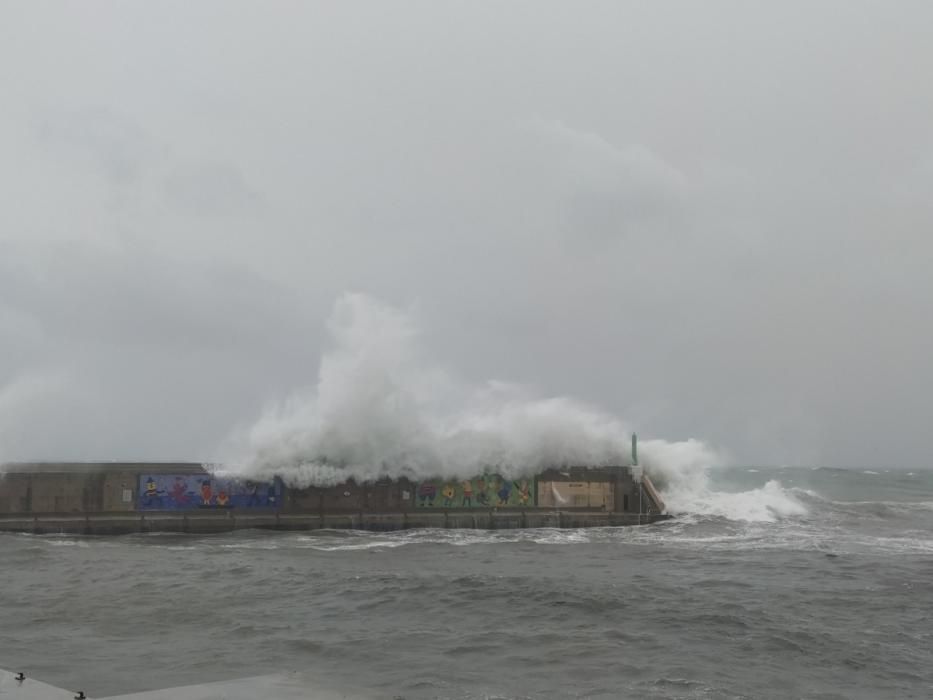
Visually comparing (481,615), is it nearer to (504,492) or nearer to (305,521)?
(305,521)

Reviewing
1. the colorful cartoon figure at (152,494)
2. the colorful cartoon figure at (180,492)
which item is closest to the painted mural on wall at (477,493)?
the colorful cartoon figure at (180,492)

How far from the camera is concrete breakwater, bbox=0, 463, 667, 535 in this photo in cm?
2688

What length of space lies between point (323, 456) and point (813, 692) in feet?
73.6

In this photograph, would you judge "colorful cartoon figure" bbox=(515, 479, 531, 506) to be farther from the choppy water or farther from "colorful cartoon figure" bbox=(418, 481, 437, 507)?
the choppy water

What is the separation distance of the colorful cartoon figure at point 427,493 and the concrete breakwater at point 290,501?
1.5 inches

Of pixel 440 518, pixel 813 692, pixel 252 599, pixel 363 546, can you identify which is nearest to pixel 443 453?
pixel 440 518

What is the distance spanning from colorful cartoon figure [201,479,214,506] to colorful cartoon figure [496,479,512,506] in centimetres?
1052

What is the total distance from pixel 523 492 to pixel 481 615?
16.9 m

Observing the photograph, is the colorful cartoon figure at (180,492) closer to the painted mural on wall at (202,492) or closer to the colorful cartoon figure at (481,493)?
the painted mural on wall at (202,492)

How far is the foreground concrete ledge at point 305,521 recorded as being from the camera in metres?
26.4

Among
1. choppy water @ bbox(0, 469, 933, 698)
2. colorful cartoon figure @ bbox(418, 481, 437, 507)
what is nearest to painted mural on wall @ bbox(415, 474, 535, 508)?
colorful cartoon figure @ bbox(418, 481, 437, 507)

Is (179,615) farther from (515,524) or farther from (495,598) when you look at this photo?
(515,524)

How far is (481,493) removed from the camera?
101 feet

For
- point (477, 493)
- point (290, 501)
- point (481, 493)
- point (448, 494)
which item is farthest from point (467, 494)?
point (290, 501)
